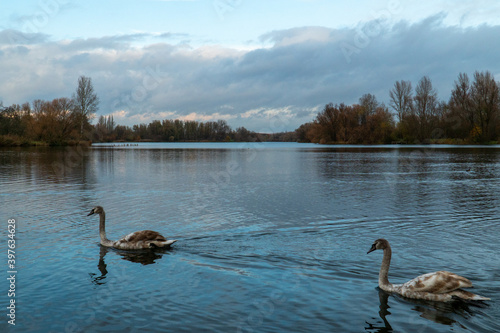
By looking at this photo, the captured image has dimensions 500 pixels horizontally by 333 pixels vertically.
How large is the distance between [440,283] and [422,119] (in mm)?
110928

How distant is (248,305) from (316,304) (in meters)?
1.28

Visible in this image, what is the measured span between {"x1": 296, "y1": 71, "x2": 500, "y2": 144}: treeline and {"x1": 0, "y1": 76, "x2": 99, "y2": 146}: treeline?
256 feet

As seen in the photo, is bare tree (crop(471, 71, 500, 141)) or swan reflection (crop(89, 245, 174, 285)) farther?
bare tree (crop(471, 71, 500, 141))

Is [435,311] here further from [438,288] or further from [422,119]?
[422,119]

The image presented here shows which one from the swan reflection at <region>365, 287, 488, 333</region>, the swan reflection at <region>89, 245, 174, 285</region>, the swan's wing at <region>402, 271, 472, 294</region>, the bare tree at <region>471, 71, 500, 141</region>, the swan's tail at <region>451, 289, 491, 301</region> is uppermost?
the bare tree at <region>471, 71, 500, 141</region>

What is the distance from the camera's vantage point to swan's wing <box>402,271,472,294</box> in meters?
7.61

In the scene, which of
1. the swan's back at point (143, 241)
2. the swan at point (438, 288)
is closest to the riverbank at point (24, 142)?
the swan's back at point (143, 241)

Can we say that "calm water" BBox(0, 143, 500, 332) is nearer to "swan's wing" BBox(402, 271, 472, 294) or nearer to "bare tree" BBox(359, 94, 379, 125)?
"swan's wing" BBox(402, 271, 472, 294)

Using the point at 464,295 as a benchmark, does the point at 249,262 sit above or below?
below

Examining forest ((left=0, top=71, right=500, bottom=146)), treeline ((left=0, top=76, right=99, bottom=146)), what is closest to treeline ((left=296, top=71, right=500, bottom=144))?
forest ((left=0, top=71, right=500, bottom=146))

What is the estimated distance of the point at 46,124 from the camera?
296 ft

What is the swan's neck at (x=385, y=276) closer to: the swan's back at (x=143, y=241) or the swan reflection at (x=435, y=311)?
the swan reflection at (x=435, y=311)

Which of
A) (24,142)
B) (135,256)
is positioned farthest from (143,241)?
(24,142)

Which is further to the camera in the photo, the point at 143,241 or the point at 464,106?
the point at 464,106
